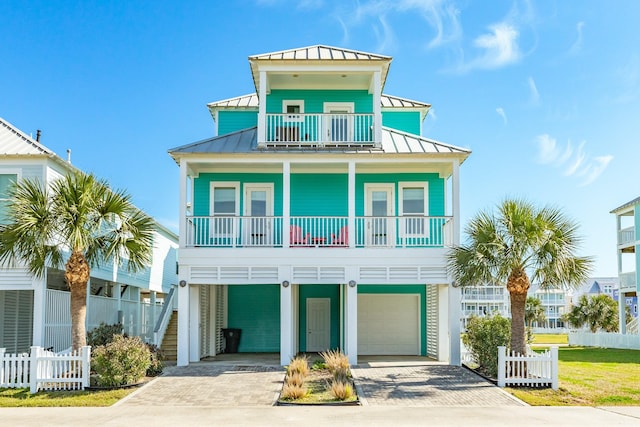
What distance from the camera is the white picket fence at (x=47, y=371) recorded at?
15.5 meters

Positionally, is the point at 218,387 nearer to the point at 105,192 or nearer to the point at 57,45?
the point at 105,192

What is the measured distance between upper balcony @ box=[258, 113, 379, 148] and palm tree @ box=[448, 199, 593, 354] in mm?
5758

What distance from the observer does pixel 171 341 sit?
22750 mm

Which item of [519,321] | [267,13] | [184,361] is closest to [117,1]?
[267,13]

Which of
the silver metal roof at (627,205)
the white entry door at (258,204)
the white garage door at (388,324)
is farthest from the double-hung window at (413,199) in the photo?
the silver metal roof at (627,205)

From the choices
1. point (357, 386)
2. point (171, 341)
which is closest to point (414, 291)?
point (357, 386)

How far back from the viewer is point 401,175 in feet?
75.6

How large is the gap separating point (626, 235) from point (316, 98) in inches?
909

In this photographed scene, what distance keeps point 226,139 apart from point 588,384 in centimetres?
1296

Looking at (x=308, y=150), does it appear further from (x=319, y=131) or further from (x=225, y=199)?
(x=225, y=199)

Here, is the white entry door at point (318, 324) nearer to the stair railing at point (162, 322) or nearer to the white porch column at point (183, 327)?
the stair railing at point (162, 322)

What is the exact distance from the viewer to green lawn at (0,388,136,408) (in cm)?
1436

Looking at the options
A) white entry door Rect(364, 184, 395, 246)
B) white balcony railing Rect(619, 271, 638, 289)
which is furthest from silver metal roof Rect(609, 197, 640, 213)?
white entry door Rect(364, 184, 395, 246)

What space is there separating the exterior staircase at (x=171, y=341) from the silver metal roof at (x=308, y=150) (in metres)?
6.43
